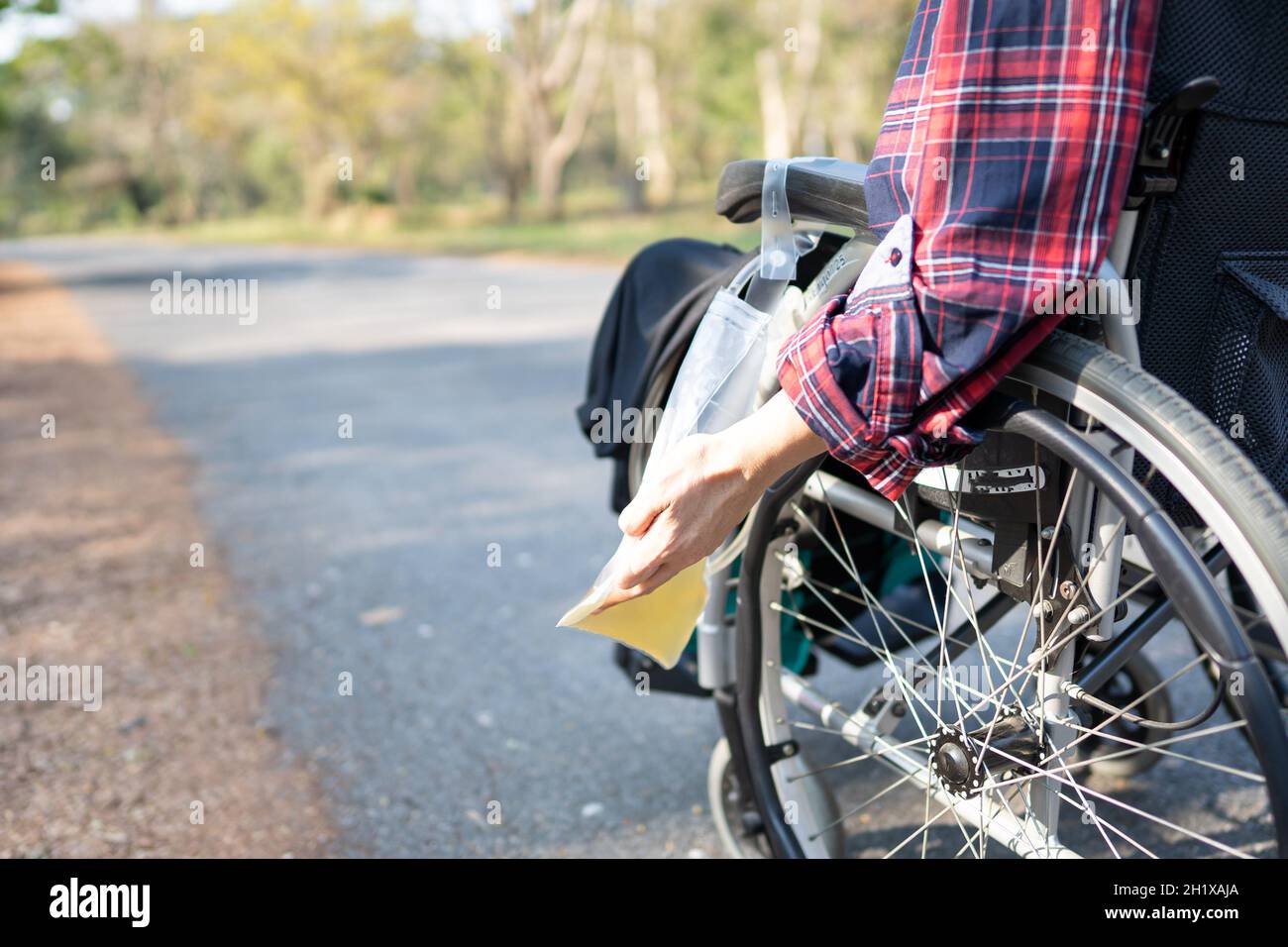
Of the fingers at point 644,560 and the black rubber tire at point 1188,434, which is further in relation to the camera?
the fingers at point 644,560

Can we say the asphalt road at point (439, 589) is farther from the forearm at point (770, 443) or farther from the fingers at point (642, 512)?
the forearm at point (770, 443)

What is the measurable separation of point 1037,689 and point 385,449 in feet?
15.7

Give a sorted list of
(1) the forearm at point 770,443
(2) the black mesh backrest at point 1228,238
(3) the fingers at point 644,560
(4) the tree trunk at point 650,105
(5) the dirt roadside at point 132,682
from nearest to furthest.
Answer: (2) the black mesh backrest at point 1228,238 → (1) the forearm at point 770,443 → (3) the fingers at point 644,560 → (5) the dirt roadside at point 132,682 → (4) the tree trunk at point 650,105

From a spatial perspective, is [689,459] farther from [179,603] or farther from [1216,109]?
[179,603]

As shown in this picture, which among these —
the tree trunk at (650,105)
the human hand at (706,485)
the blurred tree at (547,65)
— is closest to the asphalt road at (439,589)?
the human hand at (706,485)

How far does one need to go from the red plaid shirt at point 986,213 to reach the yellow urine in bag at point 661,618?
0.50 meters

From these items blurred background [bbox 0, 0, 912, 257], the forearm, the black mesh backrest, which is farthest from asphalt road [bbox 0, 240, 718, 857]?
blurred background [bbox 0, 0, 912, 257]

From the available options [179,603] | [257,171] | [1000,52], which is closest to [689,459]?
[1000,52]

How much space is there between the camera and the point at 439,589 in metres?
3.93

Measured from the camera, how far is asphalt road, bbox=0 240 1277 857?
2547mm

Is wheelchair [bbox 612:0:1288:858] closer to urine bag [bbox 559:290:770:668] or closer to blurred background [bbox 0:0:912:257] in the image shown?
urine bag [bbox 559:290:770:668]

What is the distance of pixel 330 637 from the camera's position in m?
3.55

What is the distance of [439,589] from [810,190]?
99.4 inches

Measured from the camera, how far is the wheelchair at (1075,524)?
1257mm
